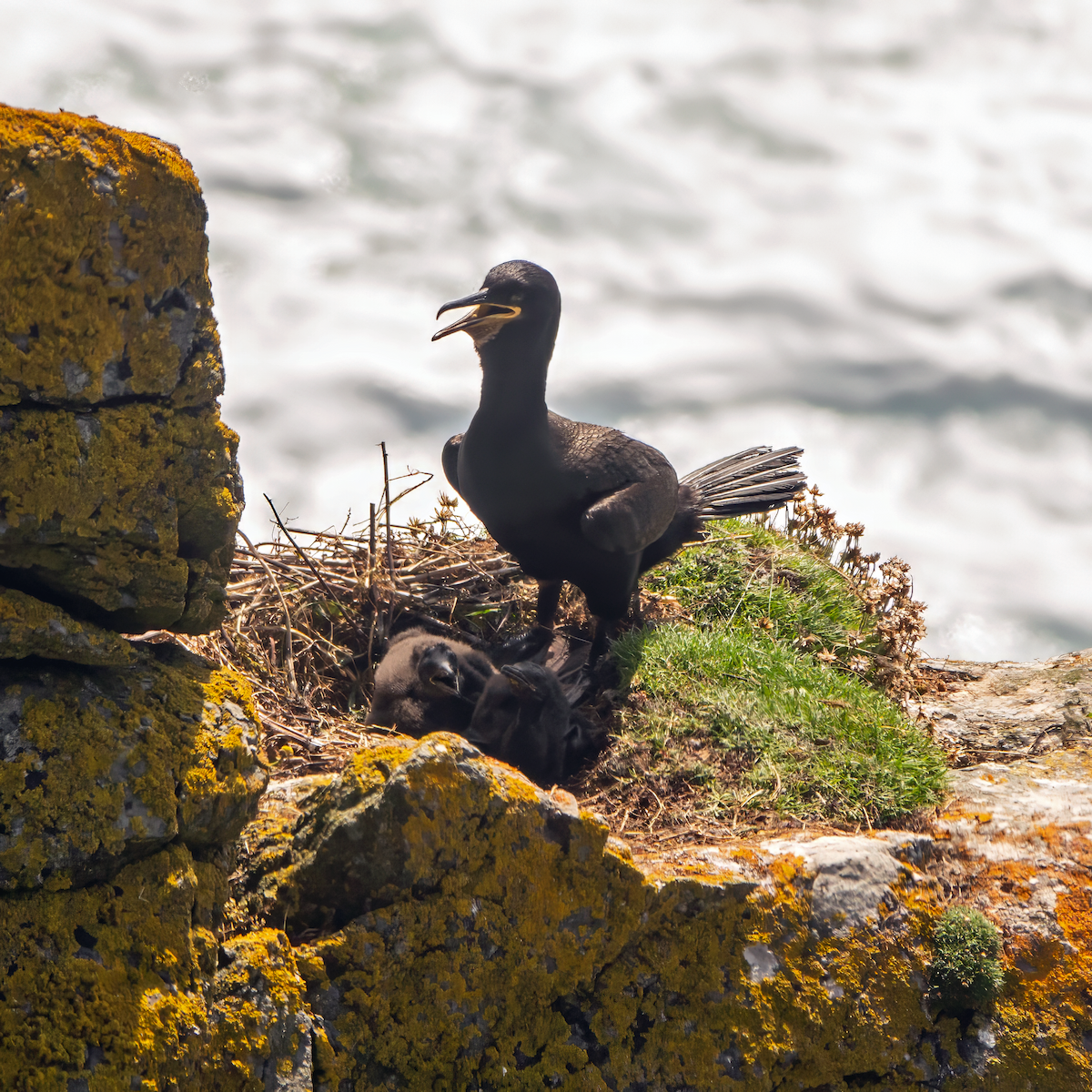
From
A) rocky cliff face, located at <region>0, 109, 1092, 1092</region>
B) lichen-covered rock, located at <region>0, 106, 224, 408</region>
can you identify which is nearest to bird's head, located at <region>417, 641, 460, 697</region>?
rocky cliff face, located at <region>0, 109, 1092, 1092</region>

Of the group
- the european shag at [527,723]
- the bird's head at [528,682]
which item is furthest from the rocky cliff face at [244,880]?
the bird's head at [528,682]

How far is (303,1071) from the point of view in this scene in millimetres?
2436

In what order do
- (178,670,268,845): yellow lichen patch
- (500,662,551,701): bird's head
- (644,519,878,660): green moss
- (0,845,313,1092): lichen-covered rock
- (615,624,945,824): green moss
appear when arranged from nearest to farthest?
(0,845,313,1092): lichen-covered rock, (178,670,268,845): yellow lichen patch, (615,624,945,824): green moss, (500,662,551,701): bird's head, (644,519,878,660): green moss

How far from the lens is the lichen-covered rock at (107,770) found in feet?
7.59

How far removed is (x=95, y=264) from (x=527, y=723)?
301 centimetres

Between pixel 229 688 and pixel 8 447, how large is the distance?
0.92 m

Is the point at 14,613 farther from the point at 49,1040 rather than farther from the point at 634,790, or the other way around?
the point at 634,790

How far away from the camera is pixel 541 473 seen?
558 centimetres

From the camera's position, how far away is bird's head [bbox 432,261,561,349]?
17.6 feet

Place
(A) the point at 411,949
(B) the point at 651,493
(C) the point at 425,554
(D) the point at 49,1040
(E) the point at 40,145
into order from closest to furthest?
1. (D) the point at 49,1040
2. (E) the point at 40,145
3. (A) the point at 411,949
4. (B) the point at 651,493
5. (C) the point at 425,554

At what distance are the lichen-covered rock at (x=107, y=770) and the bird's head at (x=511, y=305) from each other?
309cm

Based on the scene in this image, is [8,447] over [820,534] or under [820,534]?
under

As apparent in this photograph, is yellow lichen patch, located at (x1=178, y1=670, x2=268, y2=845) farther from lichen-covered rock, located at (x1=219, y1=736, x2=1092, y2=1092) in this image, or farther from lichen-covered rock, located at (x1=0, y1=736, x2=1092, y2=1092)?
lichen-covered rock, located at (x1=219, y1=736, x2=1092, y2=1092)

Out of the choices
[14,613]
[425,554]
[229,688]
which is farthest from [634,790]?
[425,554]
